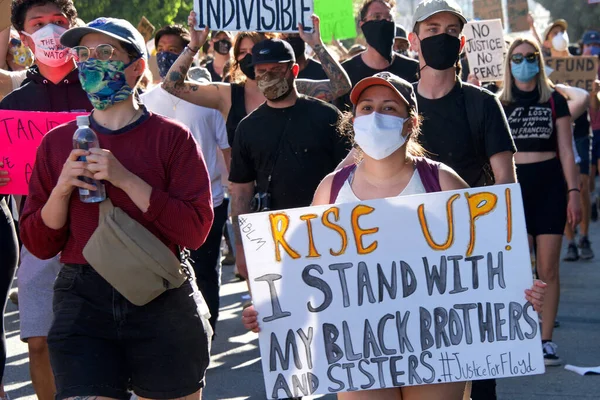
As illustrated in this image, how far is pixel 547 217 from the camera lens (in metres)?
7.49

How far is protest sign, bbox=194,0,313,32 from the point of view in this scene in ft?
22.7

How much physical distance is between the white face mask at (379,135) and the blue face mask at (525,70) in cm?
366

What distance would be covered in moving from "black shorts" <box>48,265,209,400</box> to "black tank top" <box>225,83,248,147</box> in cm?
298

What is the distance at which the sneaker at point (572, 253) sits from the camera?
37.2ft

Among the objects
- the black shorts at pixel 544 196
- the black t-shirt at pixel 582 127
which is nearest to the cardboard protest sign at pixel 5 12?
the black shorts at pixel 544 196

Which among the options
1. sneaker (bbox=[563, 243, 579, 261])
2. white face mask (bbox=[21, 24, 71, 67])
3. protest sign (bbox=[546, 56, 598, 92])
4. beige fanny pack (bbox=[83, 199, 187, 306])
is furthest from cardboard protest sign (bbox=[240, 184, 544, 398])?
protest sign (bbox=[546, 56, 598, 92])

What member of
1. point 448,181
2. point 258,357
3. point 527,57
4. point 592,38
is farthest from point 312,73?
point 592,38

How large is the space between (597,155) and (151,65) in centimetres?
555

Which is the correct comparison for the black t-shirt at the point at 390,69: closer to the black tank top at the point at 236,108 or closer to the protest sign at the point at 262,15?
the protest sign at the point at 262,15

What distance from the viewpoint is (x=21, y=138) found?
530 centimetres

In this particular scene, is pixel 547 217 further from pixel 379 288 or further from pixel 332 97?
pixel 379 288

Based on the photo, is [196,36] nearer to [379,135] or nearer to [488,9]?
[379,135]

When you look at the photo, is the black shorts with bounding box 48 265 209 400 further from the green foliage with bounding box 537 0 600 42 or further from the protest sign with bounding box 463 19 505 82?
the green foliage with bounding box 537 0 600 42

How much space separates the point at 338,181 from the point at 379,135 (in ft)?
0.92
